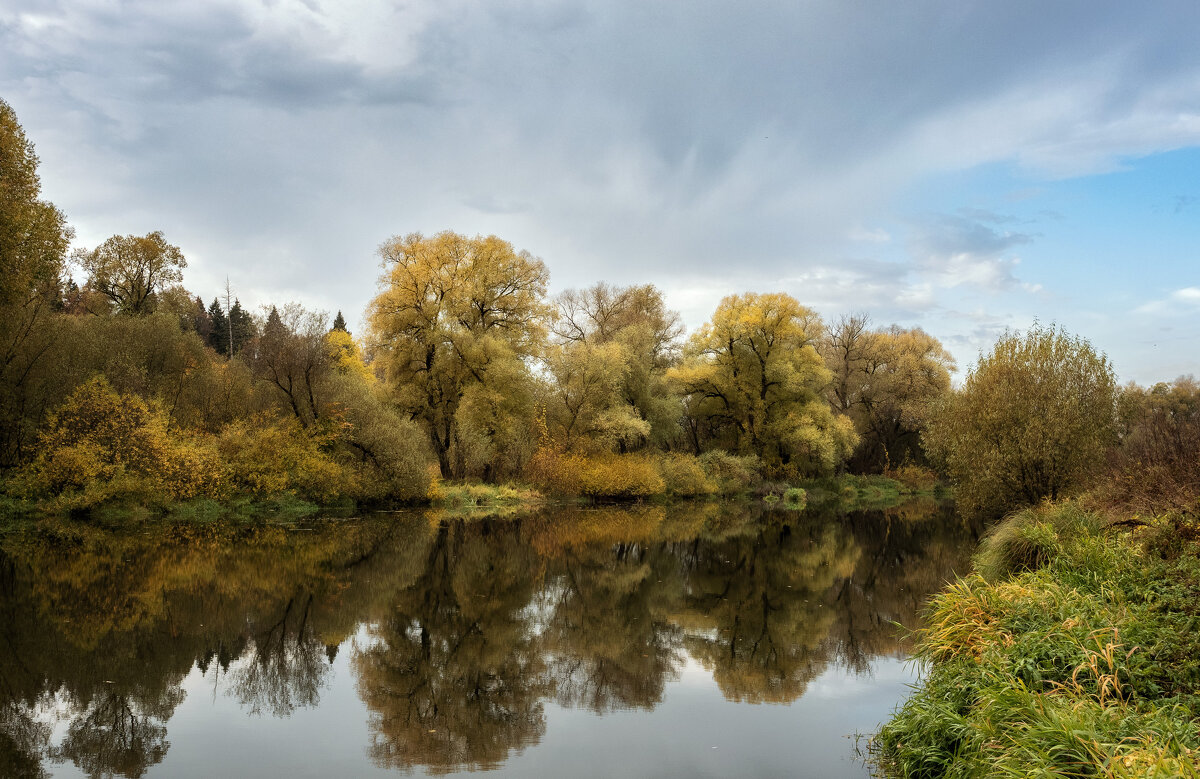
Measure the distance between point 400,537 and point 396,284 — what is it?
1786cm

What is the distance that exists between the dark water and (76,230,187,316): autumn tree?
2197 cm

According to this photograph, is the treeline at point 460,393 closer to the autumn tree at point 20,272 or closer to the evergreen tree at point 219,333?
the autumn tree at point 20,272

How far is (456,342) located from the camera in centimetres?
3616

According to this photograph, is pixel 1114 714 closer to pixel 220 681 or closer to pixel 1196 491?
pixel 1196 491

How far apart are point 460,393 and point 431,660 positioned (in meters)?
27.9

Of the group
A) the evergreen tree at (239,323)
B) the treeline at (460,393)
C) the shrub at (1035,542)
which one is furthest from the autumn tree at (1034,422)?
the evergreen tree at (239,323)

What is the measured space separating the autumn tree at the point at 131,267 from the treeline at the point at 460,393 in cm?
11

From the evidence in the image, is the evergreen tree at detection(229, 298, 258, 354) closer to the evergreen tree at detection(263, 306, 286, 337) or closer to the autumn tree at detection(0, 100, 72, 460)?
the evergreen tree at detection(263, 306, 286, 337)

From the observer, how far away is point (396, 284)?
3656 centimetres

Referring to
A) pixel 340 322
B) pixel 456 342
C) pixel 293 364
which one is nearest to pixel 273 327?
pixel 293 364

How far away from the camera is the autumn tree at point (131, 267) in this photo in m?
36.9

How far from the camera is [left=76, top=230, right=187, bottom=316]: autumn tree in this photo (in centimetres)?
3691

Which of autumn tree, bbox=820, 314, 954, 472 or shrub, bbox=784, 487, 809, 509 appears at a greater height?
autumn tree, bbox=820, 314, 954, 472

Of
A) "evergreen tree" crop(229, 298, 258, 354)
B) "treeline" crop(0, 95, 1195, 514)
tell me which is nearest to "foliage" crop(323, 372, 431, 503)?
"treeline" crop(0, 95, 1195, 514)
